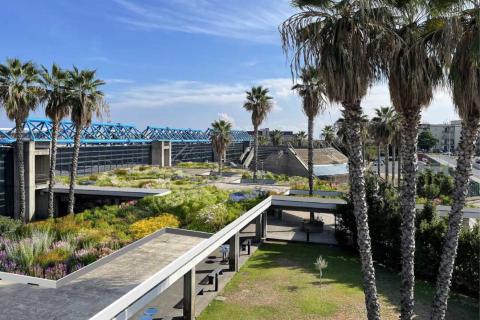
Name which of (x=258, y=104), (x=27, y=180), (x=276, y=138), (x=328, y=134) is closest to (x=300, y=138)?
(x=276, y=138)

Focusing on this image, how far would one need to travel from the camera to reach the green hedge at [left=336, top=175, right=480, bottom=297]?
55.7ft

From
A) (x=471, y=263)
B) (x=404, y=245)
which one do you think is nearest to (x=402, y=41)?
(x=404, y=245)

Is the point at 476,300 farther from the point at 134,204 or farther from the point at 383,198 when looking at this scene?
the point at 134,204

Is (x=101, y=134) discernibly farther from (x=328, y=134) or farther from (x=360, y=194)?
(x=360, y=194)

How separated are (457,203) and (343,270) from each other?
11681mm

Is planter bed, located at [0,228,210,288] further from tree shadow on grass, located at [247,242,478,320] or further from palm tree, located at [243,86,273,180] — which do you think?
palm tree, located at [243,86,273,180]

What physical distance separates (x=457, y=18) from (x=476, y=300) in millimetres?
14162

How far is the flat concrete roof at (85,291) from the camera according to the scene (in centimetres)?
916

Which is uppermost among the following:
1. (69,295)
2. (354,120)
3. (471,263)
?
(354,120)

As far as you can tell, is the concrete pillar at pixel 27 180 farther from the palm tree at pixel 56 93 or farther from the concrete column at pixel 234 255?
the concrete column at pixel 234 255

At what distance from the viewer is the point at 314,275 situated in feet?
63.5

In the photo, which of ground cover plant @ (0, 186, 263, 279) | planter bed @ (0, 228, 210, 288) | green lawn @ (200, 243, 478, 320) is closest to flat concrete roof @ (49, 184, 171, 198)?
ground cover plant @ (0, 186, 263, 279)

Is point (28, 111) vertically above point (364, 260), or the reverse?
point (28, 111)

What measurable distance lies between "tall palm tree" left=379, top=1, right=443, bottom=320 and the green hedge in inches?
341
